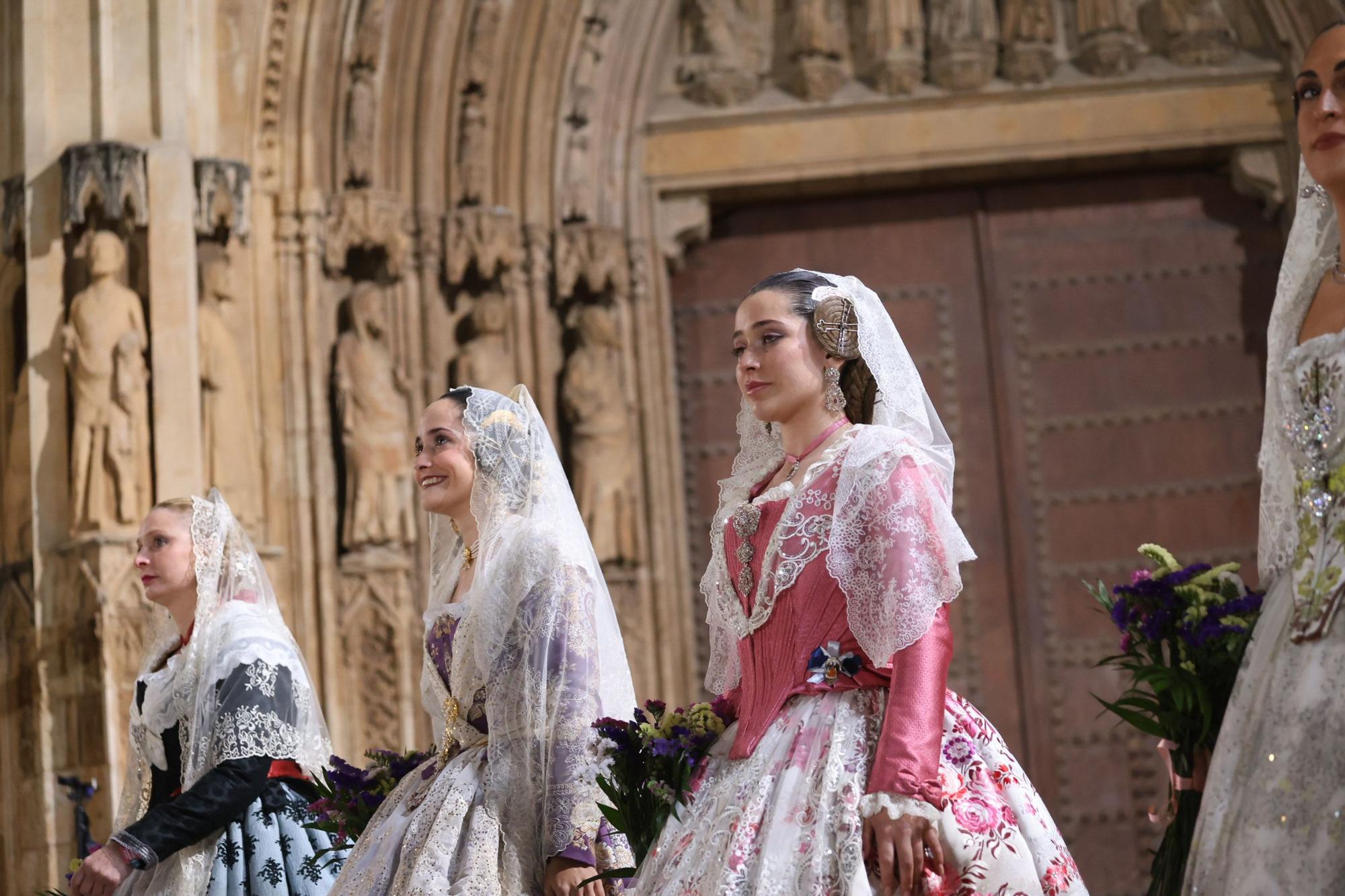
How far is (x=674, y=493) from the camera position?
8.00 meters

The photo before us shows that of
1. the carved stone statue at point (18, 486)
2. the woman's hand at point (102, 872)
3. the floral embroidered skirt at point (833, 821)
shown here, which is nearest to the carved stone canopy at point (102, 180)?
the carved stone statue at point (18, 486)

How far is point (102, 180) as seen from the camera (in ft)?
21.9

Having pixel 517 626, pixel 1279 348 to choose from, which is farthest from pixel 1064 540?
pixel 1279 348

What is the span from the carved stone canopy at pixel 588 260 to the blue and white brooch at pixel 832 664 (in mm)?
5105

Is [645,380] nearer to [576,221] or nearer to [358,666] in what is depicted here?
[576,221]

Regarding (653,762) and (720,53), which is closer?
(653,762)

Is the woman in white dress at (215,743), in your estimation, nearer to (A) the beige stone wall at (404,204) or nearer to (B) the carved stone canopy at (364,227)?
(A) the beige stone wall at (404,204)

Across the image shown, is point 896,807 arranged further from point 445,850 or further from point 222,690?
point 222,690

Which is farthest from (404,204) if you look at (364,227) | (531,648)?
(531,648)

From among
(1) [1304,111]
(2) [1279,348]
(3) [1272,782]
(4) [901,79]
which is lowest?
(3) [1272,782]

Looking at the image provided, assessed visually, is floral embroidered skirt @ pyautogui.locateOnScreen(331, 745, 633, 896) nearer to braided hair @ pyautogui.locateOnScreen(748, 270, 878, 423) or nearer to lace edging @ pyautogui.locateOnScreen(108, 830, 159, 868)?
lace edging @ pyautogui.locateOnScreen(108, 830, 159, 868)

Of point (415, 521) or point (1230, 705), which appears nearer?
point (1230, 705)

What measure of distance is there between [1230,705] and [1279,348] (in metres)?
0.53

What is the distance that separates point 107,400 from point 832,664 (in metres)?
4.43
